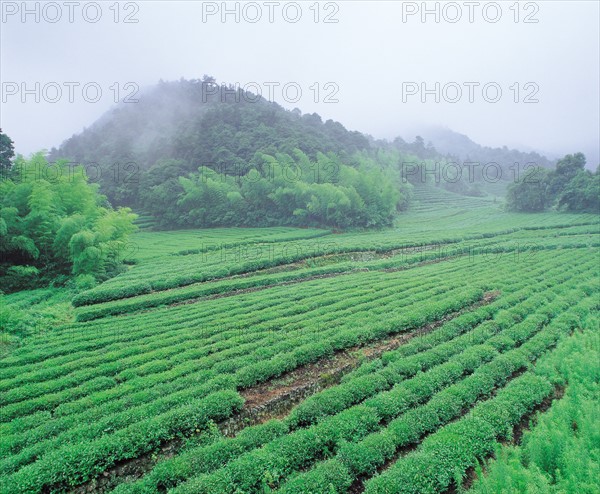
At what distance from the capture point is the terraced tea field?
824cm

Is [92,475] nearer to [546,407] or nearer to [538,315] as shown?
[546,407]

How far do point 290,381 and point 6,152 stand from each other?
35614 millimetres

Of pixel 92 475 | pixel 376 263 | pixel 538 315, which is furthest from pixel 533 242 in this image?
pixel 92 475

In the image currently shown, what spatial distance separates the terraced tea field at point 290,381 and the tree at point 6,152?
17.3 m

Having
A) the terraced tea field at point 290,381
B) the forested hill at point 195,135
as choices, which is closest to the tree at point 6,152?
the terraced tea field at point 290,381

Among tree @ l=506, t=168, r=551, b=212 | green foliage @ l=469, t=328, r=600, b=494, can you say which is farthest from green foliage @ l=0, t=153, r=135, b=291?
tree @ l=506, t=168, r=551, b=212

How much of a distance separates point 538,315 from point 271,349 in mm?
13011

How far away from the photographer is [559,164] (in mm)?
65875

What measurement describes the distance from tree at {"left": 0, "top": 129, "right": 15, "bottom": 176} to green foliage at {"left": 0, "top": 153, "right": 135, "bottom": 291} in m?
3.37

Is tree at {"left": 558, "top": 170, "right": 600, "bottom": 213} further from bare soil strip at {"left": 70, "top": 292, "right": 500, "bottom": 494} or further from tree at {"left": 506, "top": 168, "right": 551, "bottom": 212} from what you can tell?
bare soil strip at {"left": 70, "top": 292, "right": 500, "bottom": 494}

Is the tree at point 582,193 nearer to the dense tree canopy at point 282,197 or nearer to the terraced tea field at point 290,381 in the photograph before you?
the dense tree canopy at point 282,197

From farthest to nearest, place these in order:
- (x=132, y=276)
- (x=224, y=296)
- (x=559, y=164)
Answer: (x=559, y=164) → (x=132, y=276) → (x=224, y=296)

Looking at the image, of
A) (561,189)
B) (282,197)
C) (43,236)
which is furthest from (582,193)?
(43,236)

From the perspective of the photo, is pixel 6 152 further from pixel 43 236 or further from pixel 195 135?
pixel 195 135
